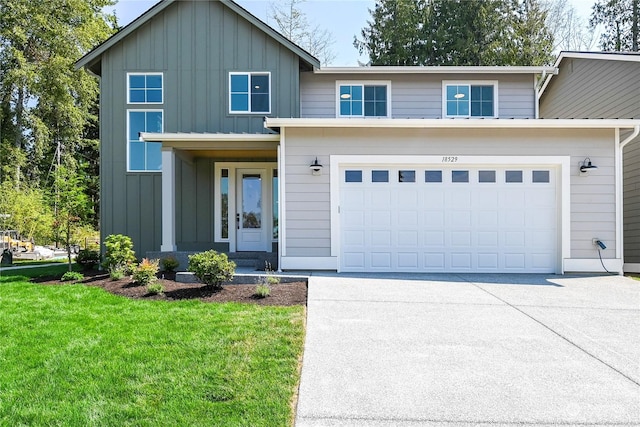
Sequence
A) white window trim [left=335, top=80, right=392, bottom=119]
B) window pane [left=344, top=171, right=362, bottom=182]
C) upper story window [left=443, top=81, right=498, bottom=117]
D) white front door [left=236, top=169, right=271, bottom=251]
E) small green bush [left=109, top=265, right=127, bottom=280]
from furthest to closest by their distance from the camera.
→ 1. upper story window [left=443, top=81, right=498, bottom=117]
2. white window trim [left=335, top=80, right=392, bottom=119]
3. white front door [left=236, top=169, right=271, bottom=251]
4. window pane [left=344, top=171, right=362, bottom=182]
5. small green bush [left=109, top=265, right=127, bottom=280]

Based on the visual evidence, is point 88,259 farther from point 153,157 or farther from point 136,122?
point 136,122

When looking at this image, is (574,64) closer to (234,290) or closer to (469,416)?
(234,290)

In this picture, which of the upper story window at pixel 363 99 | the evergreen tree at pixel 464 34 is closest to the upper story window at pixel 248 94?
the upper story window at pixel 363 99

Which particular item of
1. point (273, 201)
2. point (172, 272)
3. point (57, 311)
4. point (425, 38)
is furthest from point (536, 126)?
point (425, 38)

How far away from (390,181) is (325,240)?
1816 mm

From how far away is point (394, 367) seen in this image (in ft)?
12.2

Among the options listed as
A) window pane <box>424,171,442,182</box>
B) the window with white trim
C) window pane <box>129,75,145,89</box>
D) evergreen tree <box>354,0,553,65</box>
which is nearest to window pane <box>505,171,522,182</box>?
window pane <box>424,171,442,182</box>

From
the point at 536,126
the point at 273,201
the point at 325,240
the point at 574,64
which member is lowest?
the point at 325,240

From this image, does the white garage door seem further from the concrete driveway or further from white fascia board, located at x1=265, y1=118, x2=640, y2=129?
the concrete driveway

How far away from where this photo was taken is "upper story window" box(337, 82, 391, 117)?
1195 cm

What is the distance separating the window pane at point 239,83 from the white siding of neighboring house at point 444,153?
3.17m

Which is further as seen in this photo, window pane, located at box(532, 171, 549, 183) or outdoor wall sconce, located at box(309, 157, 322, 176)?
window pane, located at box(532, 171, 549, 183)

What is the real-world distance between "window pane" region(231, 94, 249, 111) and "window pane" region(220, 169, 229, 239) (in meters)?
1.63

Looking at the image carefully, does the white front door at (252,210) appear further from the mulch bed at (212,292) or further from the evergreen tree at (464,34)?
the evergreen tree at (464,34)
